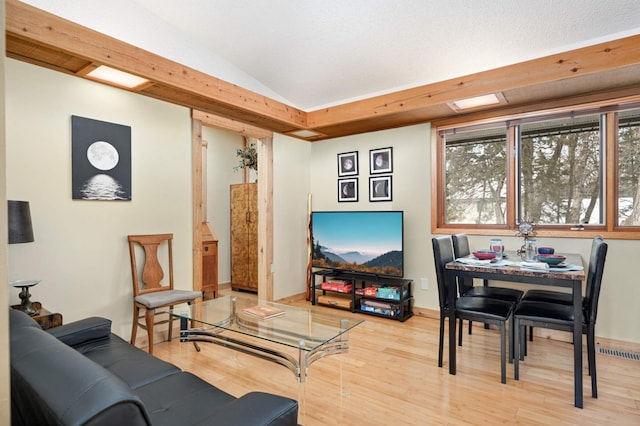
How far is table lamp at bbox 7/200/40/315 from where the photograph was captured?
2.11 metres

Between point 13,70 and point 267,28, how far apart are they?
1.87m

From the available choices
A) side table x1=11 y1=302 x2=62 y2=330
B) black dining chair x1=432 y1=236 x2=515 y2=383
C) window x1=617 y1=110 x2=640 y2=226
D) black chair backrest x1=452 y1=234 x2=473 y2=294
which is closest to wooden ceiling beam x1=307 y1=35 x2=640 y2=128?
window x1=617 y1=110 x2=640 y2=226

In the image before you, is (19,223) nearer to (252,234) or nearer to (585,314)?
(252,234)

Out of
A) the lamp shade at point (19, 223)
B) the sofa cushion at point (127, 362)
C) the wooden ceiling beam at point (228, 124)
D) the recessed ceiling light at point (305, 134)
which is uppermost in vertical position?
the recessed ceiling light at point (305, 134)

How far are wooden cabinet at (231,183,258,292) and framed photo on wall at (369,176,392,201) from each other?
5.77ft

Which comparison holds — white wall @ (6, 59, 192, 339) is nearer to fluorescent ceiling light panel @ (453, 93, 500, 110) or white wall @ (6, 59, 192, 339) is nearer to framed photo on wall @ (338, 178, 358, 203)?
framed photo on wall @ (338, 178, 358, 203)

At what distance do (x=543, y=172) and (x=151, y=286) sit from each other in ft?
12.8

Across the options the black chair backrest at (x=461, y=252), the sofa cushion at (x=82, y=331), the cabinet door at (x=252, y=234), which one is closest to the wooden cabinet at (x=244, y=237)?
the cabinet door at (x=252, y=234)

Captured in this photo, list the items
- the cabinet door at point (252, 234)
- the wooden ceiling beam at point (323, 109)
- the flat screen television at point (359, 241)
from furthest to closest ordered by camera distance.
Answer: the cabinet door at point (252, 234), the flat screen television at point (359, 241), the wooden ceiling beam at point (323, 109)

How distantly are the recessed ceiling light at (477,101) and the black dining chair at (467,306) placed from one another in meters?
1.43

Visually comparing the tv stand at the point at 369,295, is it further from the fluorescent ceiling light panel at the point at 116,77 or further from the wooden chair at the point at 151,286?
the fluorescent ceiling light panel at the point at 116,77

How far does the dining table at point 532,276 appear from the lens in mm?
2197

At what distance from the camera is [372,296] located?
4.14 meters

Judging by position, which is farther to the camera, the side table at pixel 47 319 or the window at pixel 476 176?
the window at pixel 476 176
